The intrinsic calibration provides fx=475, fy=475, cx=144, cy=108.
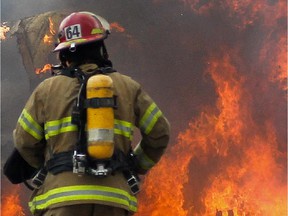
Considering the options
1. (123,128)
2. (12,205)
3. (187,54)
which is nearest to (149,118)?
(123,128)

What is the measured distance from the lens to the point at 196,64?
374 inches

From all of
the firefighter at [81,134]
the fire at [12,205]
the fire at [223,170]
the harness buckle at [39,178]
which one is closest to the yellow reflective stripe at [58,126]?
the firefighter at [81,134]

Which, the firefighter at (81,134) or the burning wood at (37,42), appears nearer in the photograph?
the firefighter at (81,134)

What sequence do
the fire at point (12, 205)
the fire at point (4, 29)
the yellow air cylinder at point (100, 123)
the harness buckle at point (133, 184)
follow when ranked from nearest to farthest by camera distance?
1. the yellow air cylinder at point (100, 123)
2. the harness buckle at point (133, 184)
3. the fire at point (12, 205)
4. the fire at point (4, 29)

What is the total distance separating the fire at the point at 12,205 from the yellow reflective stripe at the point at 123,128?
6.93 m

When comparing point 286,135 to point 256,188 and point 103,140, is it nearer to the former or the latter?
point 256,188

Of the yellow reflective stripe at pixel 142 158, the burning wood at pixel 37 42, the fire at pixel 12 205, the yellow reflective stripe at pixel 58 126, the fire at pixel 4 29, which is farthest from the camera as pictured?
the fire at pixel 4 29

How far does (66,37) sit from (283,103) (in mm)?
7020

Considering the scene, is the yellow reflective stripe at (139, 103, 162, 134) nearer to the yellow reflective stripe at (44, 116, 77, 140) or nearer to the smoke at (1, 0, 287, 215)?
the yellow reflective stripe at (44, 116, 77, 140)

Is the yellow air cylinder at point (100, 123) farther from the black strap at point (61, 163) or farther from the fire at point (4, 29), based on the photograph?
the fire at point (4, 29)

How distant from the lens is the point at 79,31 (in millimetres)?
2920

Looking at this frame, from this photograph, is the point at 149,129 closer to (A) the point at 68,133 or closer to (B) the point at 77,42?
(A) the point at 68,133

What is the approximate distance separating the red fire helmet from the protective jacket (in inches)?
7.6

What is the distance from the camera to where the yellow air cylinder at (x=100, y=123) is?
251cm
